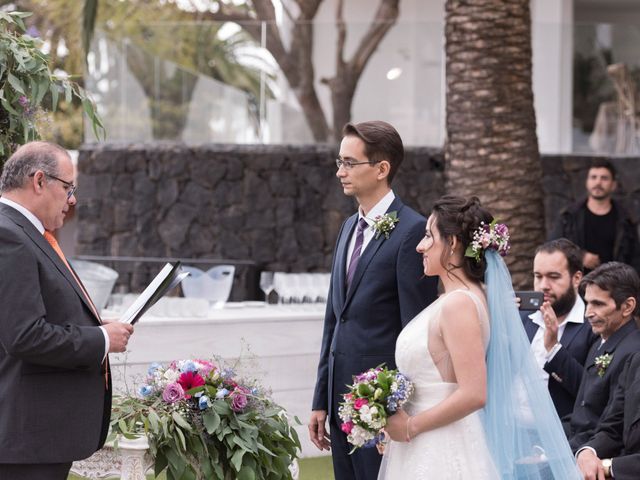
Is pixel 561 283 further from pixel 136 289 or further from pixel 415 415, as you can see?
pixel 136 289

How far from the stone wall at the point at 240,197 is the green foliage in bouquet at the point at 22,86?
906cm

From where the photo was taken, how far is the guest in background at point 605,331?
Answer: 5055mm

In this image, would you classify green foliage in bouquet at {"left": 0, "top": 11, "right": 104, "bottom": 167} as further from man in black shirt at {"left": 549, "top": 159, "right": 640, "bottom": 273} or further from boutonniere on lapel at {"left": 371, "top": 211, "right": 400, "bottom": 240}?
man in black shirt at {"left": 549, "top": 159, "right": 640, "bottom": 273}

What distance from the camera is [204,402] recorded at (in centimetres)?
467

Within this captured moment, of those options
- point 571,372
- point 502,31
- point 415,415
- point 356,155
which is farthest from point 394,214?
point 502,31

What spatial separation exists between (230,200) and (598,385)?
373 inches

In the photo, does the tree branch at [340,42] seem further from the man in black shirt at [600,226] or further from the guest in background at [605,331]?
the guest in background at [605,331]

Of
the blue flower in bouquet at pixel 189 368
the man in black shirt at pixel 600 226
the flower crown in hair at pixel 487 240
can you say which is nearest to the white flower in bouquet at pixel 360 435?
the flower crown in hair at pixel 487 240

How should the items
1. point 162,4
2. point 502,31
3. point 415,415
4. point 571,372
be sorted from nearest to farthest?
1. point 415,415
2. point 571,372
3. point 502,31
4. point 162,4

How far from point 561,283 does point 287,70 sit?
8.53m

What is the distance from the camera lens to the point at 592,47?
45.8 ft

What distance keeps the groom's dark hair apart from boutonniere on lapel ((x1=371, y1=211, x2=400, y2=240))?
0.20 meters

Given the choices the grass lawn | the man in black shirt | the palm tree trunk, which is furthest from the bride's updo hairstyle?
the man in black shirt

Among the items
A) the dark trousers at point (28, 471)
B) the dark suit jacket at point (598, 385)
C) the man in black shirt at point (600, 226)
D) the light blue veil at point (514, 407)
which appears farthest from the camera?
the man in black shirt at point (600, 226)
